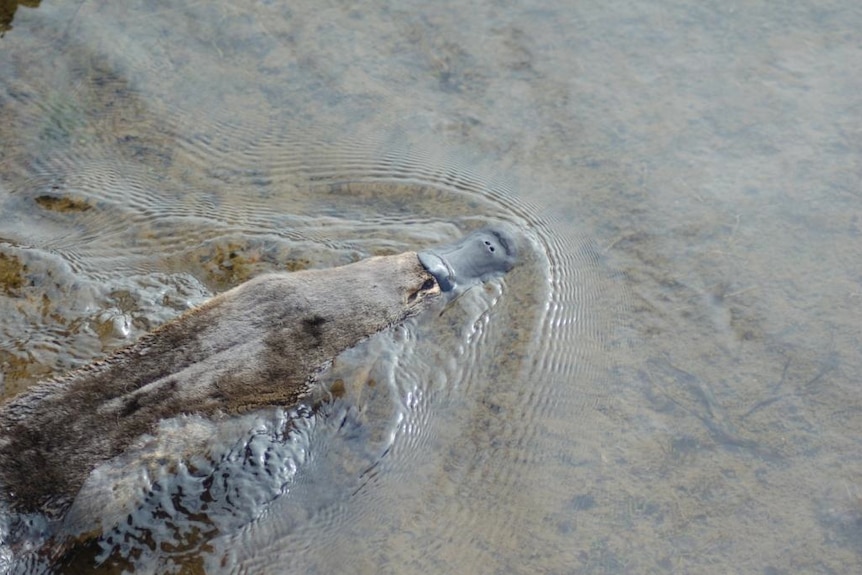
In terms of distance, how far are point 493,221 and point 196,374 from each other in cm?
226

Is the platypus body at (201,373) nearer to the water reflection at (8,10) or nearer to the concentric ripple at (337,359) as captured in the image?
the concentric ripple at (337,359)

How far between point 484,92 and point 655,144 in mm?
1236

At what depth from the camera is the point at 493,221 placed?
583cm

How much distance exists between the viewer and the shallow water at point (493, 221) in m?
4.48

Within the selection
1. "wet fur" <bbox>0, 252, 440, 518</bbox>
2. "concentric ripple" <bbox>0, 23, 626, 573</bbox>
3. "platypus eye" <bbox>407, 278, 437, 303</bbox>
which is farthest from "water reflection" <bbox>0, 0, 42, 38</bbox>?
"platypus eye" <bbox>407, 278, 437, 303</bbox>

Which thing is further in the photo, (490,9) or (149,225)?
(490,9)

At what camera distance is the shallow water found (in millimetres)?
4477

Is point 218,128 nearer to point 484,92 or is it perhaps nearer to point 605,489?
point 484,92

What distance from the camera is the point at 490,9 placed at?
286 inches

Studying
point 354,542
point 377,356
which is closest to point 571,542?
point 354,542

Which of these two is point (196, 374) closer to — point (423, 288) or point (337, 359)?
point (337, 359)

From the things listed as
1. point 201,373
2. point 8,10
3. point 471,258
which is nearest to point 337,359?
point 201,373

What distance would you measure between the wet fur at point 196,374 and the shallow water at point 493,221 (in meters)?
0.28

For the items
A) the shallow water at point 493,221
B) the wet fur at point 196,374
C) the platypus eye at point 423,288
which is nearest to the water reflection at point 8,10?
the shallow water at point 493,221
